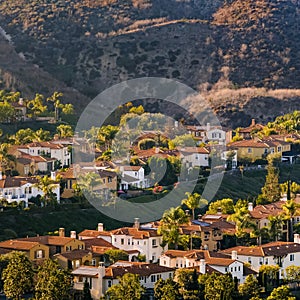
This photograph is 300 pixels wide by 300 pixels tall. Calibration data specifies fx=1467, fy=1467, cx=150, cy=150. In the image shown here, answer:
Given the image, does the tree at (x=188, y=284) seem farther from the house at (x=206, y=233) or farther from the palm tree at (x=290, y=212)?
the palm tree at (x=290, y=212)

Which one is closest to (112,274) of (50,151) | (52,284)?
(52,284)

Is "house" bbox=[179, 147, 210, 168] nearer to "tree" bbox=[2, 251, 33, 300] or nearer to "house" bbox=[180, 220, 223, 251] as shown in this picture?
"house" bbox=[180, 220, 223, 251]

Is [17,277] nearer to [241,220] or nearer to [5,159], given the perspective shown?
[241,220]

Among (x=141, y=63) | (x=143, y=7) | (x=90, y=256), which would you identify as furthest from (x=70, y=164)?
(x=143, y=7)

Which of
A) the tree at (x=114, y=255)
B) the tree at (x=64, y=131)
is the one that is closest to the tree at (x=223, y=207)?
the tree at (x=114, y=255)

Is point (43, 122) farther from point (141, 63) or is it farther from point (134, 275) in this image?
point (134, 275)

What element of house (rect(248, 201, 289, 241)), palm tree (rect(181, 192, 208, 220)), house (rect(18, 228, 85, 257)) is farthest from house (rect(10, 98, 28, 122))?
house (rect(18, 228, 85, 257))
